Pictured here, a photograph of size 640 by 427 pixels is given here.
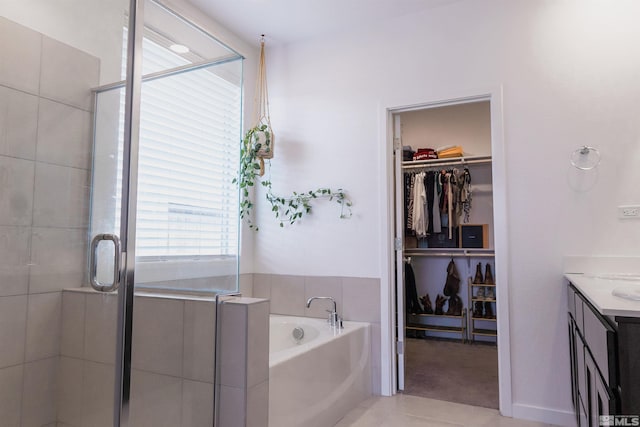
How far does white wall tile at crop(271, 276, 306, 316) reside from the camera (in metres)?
3.29

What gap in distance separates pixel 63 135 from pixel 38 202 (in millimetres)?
229

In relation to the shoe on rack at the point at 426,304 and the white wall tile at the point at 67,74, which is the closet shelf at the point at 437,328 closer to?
the shoe on rack at the point at 426,304

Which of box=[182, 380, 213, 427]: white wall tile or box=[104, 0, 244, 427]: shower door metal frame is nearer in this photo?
box=[104, 0, 244, 427]: shower door metal frame

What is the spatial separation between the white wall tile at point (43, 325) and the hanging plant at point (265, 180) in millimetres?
1819

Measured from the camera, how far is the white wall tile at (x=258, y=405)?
5.60 feet

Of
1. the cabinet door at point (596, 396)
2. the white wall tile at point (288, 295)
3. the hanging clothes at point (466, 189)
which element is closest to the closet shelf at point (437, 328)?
the hanging clothes at point (466, 189)

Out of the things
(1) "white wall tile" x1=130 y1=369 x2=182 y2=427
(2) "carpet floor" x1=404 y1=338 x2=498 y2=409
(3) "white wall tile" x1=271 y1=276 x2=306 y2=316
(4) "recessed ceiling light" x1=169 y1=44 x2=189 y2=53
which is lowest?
(2) "carpet floor" x1=404 y1=338 x2=498 y2=409

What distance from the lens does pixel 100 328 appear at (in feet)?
4.67

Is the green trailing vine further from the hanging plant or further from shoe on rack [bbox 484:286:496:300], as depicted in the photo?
shoe on rack [bbox 484:286:496:300]

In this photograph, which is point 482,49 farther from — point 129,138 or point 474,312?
point 474,312

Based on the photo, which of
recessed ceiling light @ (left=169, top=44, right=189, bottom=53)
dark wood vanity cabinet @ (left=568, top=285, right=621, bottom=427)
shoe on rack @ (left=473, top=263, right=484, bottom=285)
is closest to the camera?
dark wood vanity cabinet @ (left=568, top=285, right=621, bottom=427)

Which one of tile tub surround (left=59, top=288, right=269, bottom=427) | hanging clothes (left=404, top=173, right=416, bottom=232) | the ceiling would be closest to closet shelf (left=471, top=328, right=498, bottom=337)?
hanging clothes (left=404, top=173, right=416, bottom=232)

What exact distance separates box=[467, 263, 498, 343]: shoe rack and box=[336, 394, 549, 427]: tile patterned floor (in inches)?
76.8

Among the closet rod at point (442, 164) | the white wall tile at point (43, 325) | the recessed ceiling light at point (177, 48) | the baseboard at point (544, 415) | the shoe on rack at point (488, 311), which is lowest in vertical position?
the baseboard at point (544, 415)
